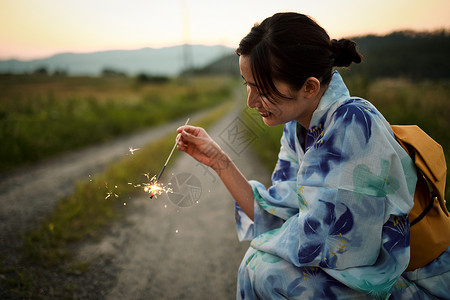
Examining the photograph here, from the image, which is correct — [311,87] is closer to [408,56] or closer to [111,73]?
[408,56]

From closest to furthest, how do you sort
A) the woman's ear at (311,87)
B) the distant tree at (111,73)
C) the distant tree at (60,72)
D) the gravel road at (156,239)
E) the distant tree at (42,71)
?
the woman's ear at (311,87)
the gravel road at (156,239)
the distant tree at (42,71)
the distant tree at (60,72)
the distant tree at (111,73)

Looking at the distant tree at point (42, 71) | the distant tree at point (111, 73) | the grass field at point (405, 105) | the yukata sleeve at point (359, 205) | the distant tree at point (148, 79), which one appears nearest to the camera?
the yukata sleeve at point (359, 205)

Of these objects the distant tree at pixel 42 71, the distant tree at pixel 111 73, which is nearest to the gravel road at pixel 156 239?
the distant tree at pixel 42 71

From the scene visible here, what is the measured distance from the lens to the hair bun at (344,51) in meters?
1.30

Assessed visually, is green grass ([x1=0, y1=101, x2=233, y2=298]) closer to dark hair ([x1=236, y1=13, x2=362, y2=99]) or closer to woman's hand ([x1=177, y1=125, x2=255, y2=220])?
woman's hand ([x1=177, y1=125, x2=255, y2=220])

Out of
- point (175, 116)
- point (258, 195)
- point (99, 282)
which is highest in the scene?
point (258, 195)

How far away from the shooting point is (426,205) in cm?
119

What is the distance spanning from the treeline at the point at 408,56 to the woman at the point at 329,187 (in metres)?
3.17

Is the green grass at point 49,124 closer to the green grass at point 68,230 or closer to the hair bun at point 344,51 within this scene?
the green grass at point 68,230

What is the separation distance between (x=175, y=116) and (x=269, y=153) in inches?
357

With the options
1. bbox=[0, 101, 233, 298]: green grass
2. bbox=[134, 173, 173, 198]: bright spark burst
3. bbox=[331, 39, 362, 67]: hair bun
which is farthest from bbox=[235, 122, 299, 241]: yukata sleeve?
bbox=[0, 101, 233, 298]: green grass

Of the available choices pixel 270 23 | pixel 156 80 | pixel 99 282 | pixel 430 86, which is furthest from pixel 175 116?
pixel 156 80

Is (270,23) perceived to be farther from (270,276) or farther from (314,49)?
(270,276)

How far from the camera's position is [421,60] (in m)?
5.55
